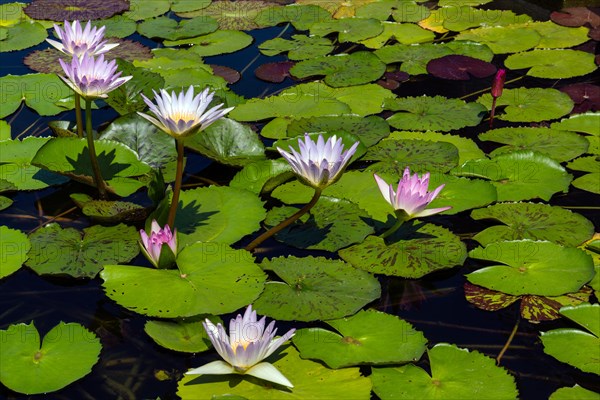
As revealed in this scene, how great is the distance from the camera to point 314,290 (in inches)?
109

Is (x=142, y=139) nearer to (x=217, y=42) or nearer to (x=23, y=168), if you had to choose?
(x=23, y=168)

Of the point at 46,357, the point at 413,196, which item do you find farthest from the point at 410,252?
the point at 46,357

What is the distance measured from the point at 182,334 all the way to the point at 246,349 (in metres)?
0.42

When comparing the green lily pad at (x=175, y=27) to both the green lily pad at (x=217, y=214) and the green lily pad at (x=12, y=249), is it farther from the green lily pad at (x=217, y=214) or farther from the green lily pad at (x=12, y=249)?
the green lily pad at (x=12, y=249)

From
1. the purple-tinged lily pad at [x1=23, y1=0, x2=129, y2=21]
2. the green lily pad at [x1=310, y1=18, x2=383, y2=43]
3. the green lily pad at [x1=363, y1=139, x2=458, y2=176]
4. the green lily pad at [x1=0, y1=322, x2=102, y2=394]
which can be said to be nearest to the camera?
the green lily pad at [x1=0, y1=322, x2=102, y2=394]

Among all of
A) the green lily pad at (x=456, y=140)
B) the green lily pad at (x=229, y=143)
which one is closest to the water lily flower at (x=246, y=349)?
the green lily pad at (x=229, y=143)

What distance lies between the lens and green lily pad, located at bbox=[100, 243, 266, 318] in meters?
→ 2.61

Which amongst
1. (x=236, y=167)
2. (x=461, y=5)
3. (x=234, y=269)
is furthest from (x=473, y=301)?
(x=461, y=5)

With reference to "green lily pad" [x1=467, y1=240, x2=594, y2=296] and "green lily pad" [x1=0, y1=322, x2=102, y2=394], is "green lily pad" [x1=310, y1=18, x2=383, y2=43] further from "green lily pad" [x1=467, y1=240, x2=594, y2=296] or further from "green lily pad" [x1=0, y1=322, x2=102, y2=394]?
"green lily pad" [x1=0, y1=322, x2=102, y2=394]

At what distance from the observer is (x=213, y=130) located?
3721 millimetres

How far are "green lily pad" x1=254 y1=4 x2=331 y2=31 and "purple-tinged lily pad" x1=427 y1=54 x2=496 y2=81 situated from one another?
1273mm

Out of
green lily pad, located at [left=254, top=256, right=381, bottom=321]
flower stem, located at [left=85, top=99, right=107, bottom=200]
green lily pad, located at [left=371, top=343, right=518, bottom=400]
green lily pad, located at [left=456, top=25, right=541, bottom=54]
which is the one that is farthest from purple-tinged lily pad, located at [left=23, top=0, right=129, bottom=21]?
green lily pad, located at [left=371, top=343, right=518, bottom=400]

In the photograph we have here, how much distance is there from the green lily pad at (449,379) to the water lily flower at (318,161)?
71cm

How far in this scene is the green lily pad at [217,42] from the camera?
518cm
